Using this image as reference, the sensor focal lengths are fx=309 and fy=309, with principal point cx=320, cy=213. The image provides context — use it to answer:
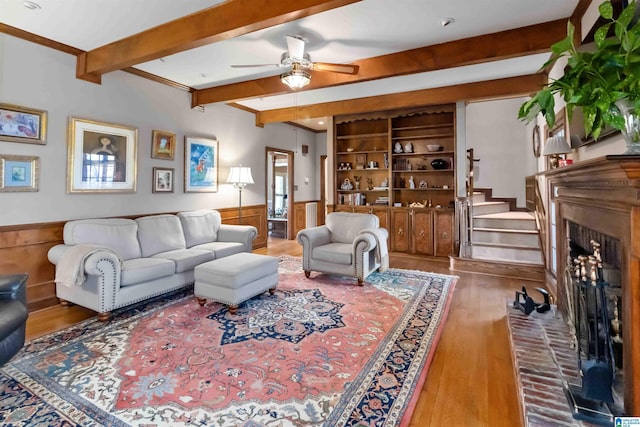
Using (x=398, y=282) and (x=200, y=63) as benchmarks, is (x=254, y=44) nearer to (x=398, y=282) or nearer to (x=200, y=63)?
(x=200, y=63)

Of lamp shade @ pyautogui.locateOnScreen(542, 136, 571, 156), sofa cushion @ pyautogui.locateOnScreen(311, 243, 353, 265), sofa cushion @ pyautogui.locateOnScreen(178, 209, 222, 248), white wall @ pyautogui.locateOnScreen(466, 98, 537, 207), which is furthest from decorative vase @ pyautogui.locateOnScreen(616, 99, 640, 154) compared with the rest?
white wall @ pyautogui.locateOnScreen(466, 98, 537, 207)

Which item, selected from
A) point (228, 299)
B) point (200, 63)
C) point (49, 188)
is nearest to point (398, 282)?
point (228, 299)

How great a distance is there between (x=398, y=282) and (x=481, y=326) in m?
1.35

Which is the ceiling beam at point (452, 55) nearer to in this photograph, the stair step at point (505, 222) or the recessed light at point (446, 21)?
the recessed light at point (446, 21)

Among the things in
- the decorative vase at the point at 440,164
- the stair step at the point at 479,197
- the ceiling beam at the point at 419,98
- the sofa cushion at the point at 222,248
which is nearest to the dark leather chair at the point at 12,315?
the sofa cushion at the point at 222,248

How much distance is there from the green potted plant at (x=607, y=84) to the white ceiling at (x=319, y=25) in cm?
164

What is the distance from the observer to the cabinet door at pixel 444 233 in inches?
211

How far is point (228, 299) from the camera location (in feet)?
9.96

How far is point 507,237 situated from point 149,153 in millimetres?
5548

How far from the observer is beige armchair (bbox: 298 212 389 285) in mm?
3908

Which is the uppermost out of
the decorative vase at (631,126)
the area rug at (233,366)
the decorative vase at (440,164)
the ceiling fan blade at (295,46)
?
the ceiling fan blade at (295,46)

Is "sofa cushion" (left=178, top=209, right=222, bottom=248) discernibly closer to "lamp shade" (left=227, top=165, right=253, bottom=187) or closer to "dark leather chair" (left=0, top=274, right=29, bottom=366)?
"lamp shade" (left=227, top=165, right=253, bottom=187)

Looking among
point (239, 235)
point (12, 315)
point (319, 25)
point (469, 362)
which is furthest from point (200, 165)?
point (469, 362)

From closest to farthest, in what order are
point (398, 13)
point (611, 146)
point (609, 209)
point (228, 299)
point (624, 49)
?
point (624, 49), point (609, 209), point (611, 146), point (398, 13), point (228, 299)
